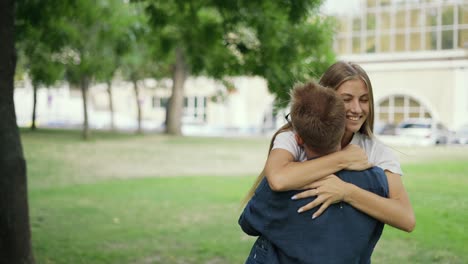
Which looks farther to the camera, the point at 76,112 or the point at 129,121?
the point at 129,121

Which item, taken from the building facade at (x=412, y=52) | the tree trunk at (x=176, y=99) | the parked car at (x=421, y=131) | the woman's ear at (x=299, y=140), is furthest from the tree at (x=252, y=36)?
the tree trunk at (x=176, y=99)

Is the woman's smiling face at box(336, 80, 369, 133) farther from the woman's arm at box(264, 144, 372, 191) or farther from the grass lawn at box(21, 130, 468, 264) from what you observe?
the grass lawn at box(21, 130, 468, 264)

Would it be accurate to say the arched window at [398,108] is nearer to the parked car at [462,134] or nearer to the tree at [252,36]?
the parked car at [462,134]

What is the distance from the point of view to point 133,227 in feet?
31.4

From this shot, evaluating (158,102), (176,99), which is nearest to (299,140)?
(176,99)

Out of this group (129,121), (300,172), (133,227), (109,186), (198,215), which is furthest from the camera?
(129,121)

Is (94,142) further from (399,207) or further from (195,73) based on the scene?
(399,207)

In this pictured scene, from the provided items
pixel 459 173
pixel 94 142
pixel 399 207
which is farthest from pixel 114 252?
pixel 94 142

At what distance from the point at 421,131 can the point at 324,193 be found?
2168 cm

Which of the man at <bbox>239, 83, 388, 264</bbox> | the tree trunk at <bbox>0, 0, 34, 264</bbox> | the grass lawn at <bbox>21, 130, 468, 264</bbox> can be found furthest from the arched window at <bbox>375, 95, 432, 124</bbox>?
the man at <bbox>239, 83, 388, 264</bbox>

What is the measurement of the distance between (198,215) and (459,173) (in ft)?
14.5

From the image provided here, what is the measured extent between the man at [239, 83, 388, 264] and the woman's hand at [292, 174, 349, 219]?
0.02m

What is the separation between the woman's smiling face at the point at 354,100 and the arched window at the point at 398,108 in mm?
25669

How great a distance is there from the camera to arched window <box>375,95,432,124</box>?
28141 millimetres
